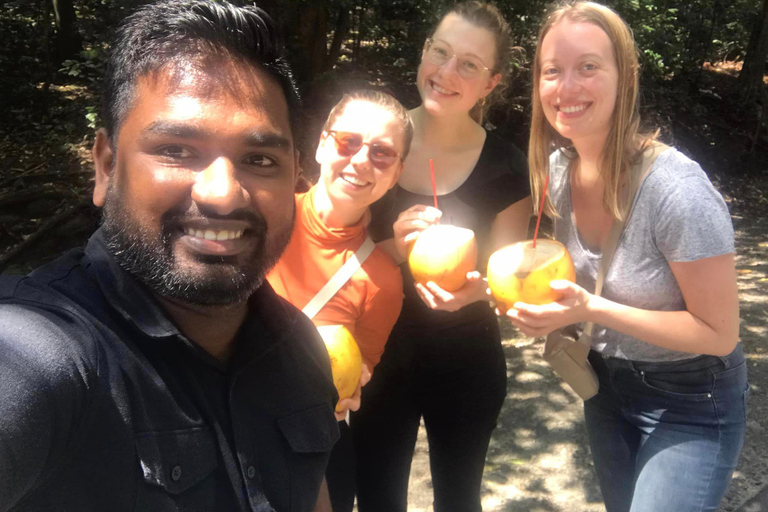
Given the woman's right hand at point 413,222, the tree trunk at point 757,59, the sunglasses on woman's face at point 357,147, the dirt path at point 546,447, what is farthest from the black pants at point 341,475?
the tree trunk at point 757,59

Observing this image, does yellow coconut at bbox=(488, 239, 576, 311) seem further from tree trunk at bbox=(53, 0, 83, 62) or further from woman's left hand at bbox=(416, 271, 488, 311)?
tree trunk at bbox=(53, 0, 83, 62)

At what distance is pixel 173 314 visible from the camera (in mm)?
1393

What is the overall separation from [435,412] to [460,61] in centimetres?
142

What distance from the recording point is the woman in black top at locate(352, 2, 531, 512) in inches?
97.6

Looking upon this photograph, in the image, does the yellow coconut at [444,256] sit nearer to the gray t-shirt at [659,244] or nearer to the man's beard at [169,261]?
the gray t-shirt at [659,244]

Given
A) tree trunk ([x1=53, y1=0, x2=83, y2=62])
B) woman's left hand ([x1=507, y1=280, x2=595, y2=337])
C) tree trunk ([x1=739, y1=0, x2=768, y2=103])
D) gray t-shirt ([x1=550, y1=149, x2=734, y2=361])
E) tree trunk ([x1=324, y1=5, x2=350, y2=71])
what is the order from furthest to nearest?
tree trunk ([x1=739, y1=0, x2=768, y2=103]) → tree trunk ([x1=53, y1=0, x2=83, y2=62]) → tree trunk ([x1=324, y1=5, x2=350, y2=71]) → woman's left hand ([x1=507, y1=280, x2=595, y2=337]) → gray t-shirt ([x1=550, y1=149, x2=734, y2=361])

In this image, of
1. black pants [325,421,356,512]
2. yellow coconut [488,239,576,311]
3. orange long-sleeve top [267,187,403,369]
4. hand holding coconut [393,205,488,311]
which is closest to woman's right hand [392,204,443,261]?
hand holding coconut [393,205,488,311]

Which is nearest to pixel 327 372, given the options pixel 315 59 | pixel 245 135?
pixel 245 135

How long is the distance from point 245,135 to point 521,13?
6.22 metres

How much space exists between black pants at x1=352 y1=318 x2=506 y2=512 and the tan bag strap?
569 millimetres

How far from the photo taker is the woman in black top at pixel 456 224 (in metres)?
2.48

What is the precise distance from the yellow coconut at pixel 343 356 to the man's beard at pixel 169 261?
75 centimetres

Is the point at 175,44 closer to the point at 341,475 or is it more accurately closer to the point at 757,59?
the point at 341,475

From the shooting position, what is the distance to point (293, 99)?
5.20ft
